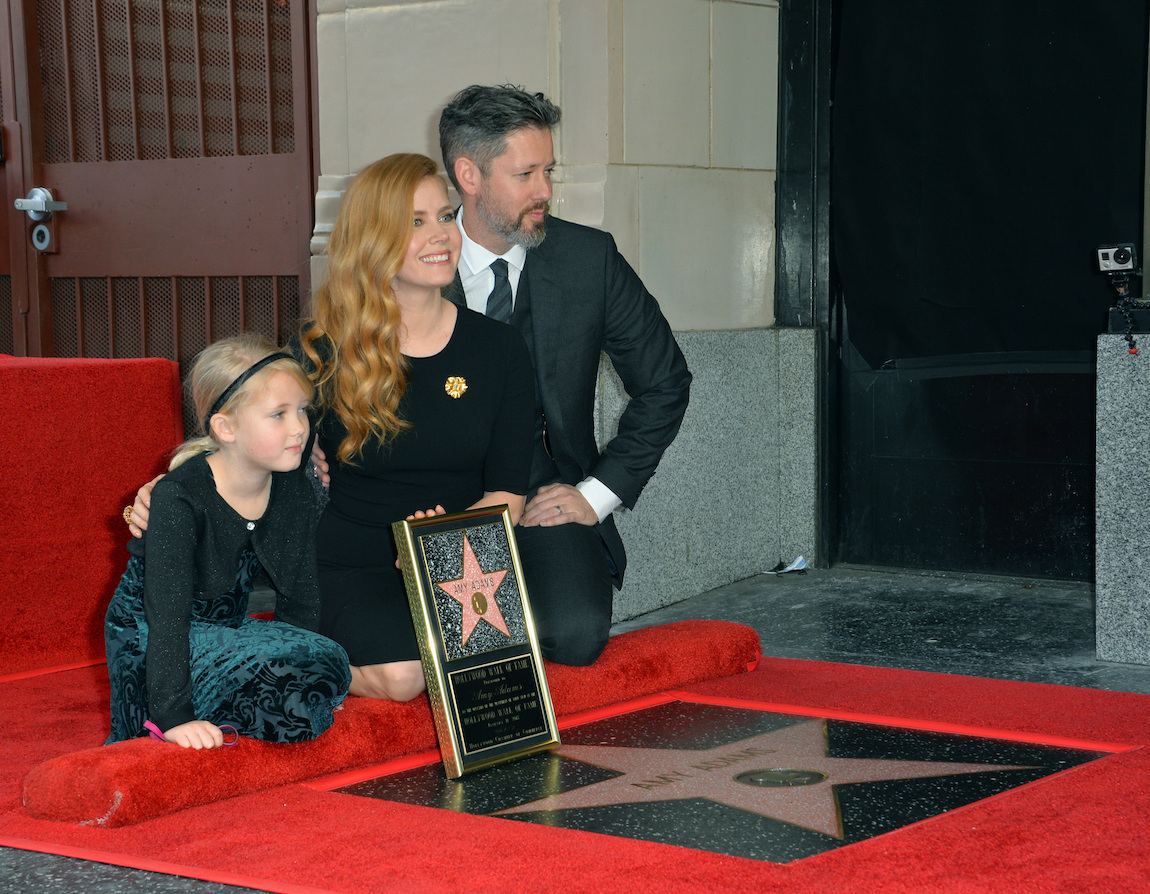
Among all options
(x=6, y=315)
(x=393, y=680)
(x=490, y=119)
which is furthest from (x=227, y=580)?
(x=6, y=315)

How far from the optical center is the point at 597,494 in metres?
3.73

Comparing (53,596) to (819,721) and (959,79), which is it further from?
(959,79)

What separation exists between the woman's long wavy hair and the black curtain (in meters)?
2.59

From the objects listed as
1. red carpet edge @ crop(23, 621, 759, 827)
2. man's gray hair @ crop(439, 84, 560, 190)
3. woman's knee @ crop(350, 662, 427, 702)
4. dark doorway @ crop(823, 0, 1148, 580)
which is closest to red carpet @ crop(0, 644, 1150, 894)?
red carpet edge @ crop(23, 621, 759, 827)

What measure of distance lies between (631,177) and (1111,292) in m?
1.74

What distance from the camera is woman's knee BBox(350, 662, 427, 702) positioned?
329cm

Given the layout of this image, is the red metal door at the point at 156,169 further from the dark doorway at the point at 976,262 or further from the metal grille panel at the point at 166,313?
the dark doorway at the point at 976,262

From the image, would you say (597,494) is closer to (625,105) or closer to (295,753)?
(295,753)

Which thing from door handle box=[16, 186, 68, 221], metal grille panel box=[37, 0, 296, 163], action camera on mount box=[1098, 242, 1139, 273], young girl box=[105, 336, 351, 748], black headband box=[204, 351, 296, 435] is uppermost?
metal grille panel box=[37, 0, 296, 163]

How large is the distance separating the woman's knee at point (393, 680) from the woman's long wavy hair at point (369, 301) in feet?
1.70

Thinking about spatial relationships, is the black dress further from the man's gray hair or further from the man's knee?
the man's gray hair

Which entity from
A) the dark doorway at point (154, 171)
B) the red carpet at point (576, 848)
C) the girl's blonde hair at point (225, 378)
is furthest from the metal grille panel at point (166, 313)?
the red carpet at point (576, 848)

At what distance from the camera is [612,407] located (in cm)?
469

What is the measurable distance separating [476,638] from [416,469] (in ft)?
1.68
